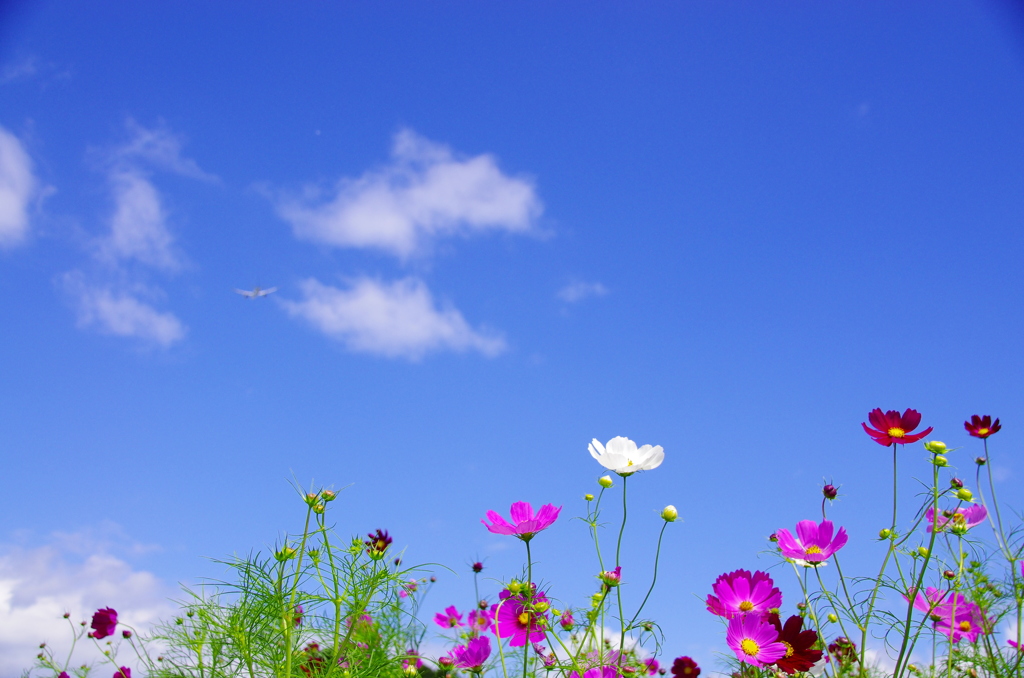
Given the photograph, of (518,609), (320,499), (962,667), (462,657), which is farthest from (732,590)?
(962,667)

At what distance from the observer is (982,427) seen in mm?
2113

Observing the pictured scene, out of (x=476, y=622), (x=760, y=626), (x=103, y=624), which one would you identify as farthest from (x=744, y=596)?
(x=103, y=624)

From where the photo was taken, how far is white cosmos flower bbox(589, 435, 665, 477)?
5.16ft

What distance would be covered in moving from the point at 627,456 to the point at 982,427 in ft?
4.10

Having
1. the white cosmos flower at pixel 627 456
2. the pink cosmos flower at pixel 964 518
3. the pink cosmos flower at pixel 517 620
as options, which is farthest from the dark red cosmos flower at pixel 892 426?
the pink cosmos flower at pixel 517 620

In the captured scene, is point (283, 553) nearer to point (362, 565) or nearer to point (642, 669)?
point (362, 565)

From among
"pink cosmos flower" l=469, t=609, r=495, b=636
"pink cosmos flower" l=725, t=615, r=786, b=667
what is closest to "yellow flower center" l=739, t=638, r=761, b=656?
"pink cosmos flower" l=725, t=615, r=786, b=667

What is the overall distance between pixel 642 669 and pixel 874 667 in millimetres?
800

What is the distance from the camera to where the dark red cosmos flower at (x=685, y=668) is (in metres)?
1.77

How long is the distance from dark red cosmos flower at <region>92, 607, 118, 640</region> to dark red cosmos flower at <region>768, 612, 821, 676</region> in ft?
8.86

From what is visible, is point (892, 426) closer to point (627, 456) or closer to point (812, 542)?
point (812, 542)

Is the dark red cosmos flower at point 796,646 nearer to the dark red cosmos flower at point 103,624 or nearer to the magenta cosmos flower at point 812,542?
the magenta cosmos flower at point 812,542

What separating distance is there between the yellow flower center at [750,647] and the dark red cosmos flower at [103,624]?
2.68 metres

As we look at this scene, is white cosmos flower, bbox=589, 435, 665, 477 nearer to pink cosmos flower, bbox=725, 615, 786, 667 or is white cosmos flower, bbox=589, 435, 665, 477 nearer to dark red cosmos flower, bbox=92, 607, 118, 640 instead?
pink cosmos flower, bbox=725, 615, 786, 667
